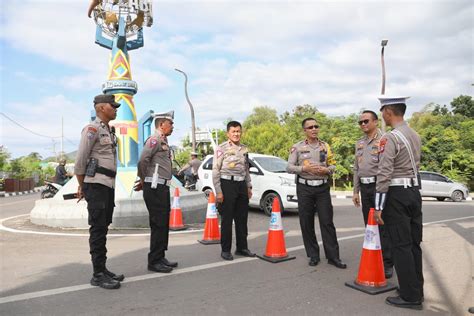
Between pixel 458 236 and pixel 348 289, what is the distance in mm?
4150

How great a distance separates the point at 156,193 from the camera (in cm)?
470

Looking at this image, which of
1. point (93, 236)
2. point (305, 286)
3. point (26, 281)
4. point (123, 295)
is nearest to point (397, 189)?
point (305, 286)

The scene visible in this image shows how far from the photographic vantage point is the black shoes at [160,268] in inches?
181

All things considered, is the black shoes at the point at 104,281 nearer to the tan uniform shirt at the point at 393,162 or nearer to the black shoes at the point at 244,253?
the black shoes at the point at 244,253

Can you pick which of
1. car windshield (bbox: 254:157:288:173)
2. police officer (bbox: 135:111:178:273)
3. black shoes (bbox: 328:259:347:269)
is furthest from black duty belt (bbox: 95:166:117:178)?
car windshield (bbox: 254:157:288:173)

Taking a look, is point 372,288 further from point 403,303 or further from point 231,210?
point 231,210

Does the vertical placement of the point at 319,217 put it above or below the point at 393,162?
below

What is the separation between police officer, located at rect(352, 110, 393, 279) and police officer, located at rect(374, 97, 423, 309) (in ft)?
3.53

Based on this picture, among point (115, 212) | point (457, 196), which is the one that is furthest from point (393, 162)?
point (457, 196)

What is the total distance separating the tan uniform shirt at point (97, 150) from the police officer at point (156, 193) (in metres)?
0.53

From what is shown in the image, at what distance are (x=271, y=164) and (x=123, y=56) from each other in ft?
16.0

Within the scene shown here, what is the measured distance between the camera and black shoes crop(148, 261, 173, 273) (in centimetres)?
459

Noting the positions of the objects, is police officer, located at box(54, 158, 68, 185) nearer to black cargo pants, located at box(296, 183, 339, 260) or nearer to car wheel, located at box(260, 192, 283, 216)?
car wheel, located at box(260, 192, 283, 216)

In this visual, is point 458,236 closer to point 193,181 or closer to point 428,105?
point 193,181
